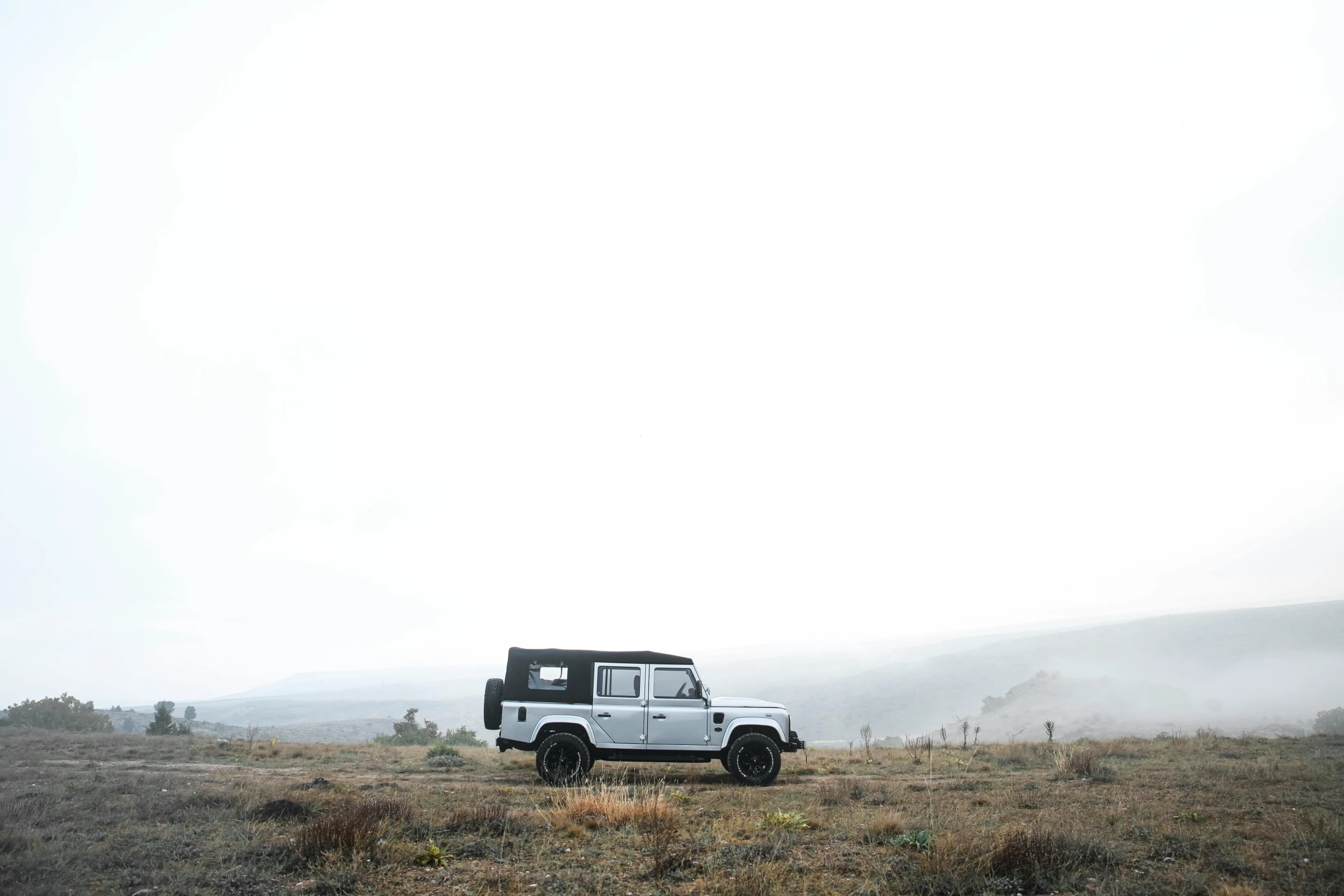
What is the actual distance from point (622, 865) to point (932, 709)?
127 m

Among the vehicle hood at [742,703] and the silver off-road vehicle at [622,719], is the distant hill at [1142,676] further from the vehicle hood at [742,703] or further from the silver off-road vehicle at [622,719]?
the silver off-road vehicle at [622,719]

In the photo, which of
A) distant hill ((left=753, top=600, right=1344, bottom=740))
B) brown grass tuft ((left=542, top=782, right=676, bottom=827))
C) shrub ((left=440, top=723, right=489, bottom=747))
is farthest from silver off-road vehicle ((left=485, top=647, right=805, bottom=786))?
distant hill ((left=753, top=600, right=1344, bottom=740))

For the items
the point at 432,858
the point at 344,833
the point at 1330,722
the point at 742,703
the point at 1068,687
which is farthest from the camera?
the point at 1068,687

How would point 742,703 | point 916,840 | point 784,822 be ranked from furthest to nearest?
point 742,703, point 784,822, point 916,840

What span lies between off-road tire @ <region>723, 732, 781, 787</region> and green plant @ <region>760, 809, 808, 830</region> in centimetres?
424

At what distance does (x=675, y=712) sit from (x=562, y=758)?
7.85 ft

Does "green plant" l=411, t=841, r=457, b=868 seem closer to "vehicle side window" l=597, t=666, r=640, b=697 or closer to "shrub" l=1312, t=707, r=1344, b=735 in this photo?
"vehicle side window" l=597, t=666, r=640, b=697

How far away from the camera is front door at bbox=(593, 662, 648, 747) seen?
14195 mm

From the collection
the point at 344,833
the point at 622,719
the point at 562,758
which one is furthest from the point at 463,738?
the point at 344,833

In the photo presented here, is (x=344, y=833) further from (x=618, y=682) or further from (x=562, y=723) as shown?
(x=618, y=682)

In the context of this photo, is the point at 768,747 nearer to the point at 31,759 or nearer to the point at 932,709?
the point at 31,759

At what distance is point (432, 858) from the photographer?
7777 millimetres

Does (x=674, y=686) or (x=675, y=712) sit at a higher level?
(x=674, y=686)

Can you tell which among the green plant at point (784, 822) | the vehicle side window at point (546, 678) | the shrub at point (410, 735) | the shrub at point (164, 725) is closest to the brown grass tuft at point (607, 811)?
the green plant at point (784, 822)
